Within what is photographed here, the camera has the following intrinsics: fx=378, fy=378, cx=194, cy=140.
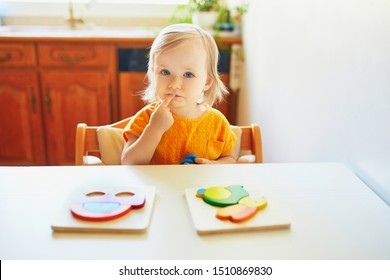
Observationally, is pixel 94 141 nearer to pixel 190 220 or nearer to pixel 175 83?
pixel 175 83

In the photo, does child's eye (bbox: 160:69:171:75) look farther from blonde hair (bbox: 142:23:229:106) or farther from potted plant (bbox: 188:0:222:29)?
potted plant (bbox: 188:0:222:29)

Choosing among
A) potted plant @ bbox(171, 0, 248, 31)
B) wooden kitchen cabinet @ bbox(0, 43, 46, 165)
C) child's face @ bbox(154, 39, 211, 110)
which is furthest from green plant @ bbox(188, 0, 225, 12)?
child's face @ bbox(154, 39, 211, 110)

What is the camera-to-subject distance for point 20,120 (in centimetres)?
213

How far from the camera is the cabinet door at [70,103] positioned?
6.82ft

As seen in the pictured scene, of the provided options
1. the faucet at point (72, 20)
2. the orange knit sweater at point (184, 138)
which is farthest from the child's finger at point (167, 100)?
the faucet at point (72, 20)

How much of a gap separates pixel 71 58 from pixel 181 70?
4.58 ft

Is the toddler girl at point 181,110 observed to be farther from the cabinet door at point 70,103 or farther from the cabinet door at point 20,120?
the cabinet door at point 20,120

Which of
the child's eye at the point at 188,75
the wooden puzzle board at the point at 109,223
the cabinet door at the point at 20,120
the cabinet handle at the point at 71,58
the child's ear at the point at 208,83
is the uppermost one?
the child's eye at the point at 188,75

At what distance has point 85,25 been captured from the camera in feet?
7.88

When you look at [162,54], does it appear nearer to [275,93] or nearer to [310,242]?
[310,242]

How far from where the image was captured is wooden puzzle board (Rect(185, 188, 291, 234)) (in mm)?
559

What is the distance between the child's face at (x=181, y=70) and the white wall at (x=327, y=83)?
0.35 m

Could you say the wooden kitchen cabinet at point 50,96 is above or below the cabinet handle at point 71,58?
below

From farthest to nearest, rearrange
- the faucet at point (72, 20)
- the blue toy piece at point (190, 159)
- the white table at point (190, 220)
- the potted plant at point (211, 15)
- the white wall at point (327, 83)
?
the faucet at point (72, 20)
the potted plant at point (211, 15)
the blue toy piece at point (190, 159)
the white wall at point (327, 83)
the white table at point (190, 220)
